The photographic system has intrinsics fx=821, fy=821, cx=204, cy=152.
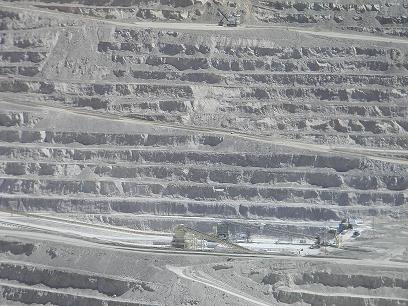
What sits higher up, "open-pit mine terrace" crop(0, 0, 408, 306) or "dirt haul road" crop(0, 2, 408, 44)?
"dirt haul road" crop(0, 2, 408, 44)

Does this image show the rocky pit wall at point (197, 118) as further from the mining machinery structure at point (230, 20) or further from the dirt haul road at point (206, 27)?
the mining machinery structure at point (230, 20)

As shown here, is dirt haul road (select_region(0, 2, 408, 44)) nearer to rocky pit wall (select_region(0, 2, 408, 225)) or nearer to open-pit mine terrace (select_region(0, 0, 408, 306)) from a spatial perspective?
open-pit mine terrace (select_region(0, 0, 408, 306))

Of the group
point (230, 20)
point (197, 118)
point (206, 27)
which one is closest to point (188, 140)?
point (197, 118)

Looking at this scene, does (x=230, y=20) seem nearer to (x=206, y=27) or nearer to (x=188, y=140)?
(x=206, y=27)

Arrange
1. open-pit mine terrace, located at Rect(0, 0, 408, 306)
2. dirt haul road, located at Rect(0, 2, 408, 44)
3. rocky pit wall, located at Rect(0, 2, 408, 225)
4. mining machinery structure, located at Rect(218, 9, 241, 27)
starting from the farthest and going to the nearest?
1. mining machinery structure, located at Rect(218, 9, 241, 27)
2. dirt haul road, located at Rect(0, 2, 408, 44)
3. rocky pit wall, located at Rect(0, 2, 408, 225)
4. open-pit mine terrace, located at Rect(0, 0, 408, 306)

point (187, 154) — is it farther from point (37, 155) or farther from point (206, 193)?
point (37, 155)

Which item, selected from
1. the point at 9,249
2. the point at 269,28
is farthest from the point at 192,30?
the point at 9,249

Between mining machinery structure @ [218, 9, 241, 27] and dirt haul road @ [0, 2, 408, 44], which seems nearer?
dirt haul road @ [0, 2, 408, 44]

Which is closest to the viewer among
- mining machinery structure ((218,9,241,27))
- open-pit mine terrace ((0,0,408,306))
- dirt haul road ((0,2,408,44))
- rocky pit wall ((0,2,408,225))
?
open-pit mine terrace ((0,0,408,306))

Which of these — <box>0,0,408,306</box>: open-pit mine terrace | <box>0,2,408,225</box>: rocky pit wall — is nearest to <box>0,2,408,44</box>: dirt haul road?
<box>0,0,408,306</box>: open-pit mine terrace
